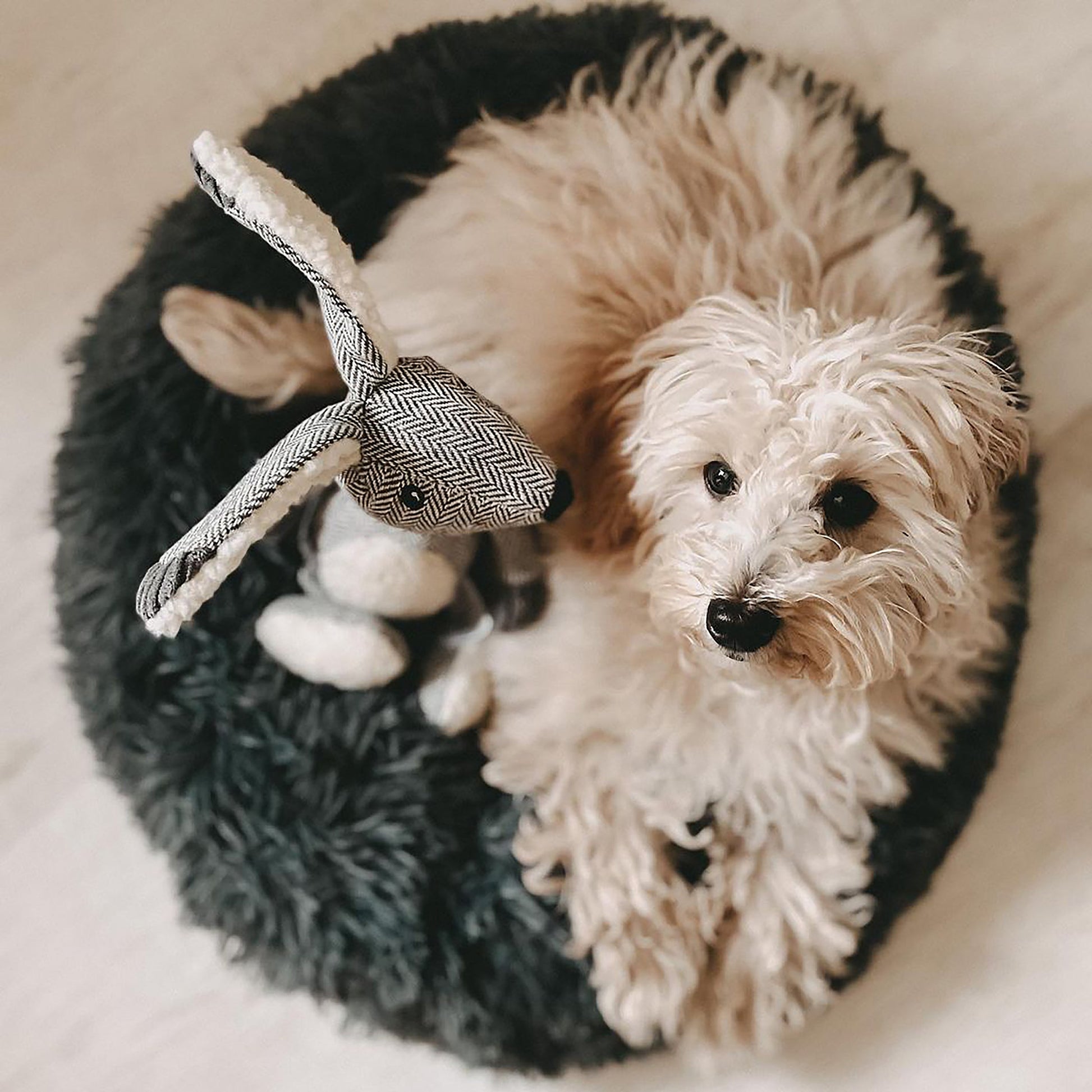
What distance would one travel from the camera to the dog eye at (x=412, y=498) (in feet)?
2.63

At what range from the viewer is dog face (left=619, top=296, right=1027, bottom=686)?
82 cm

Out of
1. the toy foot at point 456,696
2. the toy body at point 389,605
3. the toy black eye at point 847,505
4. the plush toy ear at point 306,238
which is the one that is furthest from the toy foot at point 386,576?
the toy black eye at point 847,505

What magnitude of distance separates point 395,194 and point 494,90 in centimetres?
16

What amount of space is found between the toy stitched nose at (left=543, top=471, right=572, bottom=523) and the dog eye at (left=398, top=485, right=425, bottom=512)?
0.30 feet

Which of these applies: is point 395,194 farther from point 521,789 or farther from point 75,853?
point 75,853

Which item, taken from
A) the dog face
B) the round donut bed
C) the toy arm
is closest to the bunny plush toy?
the toy arm

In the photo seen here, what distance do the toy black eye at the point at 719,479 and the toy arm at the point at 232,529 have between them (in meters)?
0.31

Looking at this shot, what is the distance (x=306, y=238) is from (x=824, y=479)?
0.41 m

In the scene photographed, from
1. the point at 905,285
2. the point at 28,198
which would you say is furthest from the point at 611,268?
the point at 28,198

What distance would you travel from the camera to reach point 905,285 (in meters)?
1.09

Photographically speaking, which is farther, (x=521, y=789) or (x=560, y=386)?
(x=521, y=789)

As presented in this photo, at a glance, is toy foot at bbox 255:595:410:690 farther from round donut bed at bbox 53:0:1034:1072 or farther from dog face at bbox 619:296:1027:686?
dog face at bbox 619:296:1027:686

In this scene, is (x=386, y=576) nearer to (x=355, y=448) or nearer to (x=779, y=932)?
(x=355, y=448)

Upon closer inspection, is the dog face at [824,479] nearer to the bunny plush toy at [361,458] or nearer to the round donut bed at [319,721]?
the bunny plush toy at [361,458]
